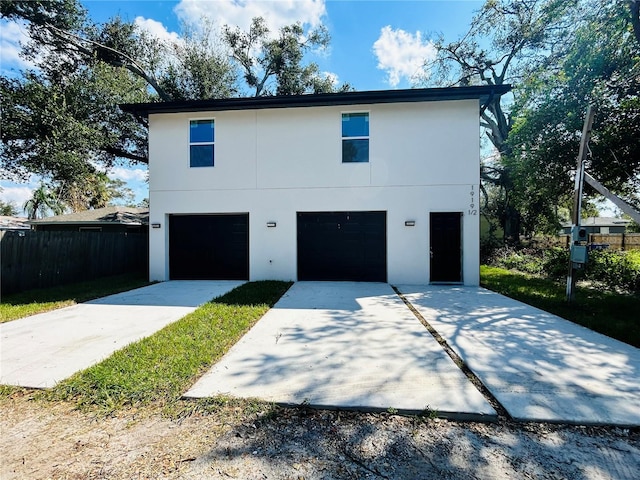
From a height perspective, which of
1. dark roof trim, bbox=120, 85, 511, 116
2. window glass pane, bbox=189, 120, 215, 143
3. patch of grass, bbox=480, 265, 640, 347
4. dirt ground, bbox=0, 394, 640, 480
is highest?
dark roof trim, bbox=120, 85, 511, 116

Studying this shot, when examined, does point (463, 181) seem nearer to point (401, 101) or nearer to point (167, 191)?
point (401, 101)

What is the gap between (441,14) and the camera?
9219 millimetres

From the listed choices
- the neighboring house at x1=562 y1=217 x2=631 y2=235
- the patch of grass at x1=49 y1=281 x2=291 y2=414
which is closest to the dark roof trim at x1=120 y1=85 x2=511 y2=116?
the patch of grass at x1=49 y1=281 x2=291 y2=414

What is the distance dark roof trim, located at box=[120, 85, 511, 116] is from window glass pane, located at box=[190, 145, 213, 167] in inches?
41.4

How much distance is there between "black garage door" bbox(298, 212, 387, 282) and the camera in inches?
318

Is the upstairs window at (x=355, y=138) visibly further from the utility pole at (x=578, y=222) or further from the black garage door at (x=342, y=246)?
the utility pole at (x=578, y=222)

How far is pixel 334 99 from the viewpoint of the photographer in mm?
7758

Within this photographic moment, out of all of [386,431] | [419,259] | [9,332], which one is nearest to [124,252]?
[9,332]

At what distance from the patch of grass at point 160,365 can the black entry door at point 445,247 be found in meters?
5.20

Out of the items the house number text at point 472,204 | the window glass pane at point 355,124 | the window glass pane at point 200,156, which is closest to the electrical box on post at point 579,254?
the house number text at point 472,204

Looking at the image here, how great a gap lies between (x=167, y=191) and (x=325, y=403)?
8.12m

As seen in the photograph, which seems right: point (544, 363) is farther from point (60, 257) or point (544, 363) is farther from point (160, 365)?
point (60, 257)

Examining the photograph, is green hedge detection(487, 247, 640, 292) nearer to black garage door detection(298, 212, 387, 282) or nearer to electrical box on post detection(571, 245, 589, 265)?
electrical box on post detection(571, 245, 589, 265)

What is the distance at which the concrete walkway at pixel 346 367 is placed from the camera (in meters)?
2.42
